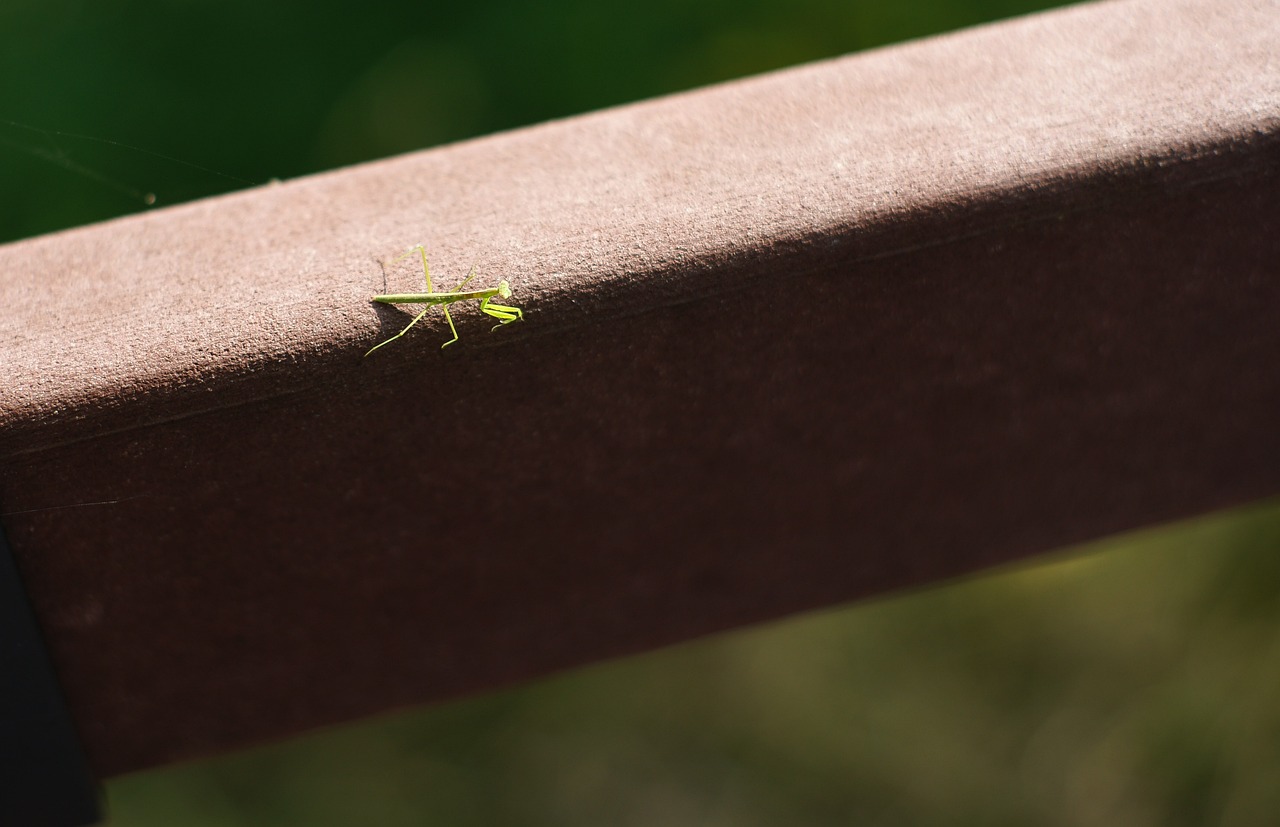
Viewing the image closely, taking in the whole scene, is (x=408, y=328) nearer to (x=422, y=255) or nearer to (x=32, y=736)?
(x=422, y=255)

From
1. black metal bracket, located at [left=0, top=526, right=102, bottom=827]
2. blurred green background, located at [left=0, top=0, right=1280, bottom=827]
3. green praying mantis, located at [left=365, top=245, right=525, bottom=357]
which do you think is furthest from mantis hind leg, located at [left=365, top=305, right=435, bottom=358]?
blurred green background, located at [left=0, top=0, right=1280, bottom=827]

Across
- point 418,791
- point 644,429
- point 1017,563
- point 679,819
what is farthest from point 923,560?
point 418,791

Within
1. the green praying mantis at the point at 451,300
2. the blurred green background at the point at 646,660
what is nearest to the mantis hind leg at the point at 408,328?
the green praying mantis at the point at 451,300

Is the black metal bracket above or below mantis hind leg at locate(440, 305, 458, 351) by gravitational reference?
below

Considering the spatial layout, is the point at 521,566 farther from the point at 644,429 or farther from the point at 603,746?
the point at 603,746

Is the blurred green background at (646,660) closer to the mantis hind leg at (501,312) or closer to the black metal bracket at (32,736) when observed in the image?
the black metal bracket at (32,736)

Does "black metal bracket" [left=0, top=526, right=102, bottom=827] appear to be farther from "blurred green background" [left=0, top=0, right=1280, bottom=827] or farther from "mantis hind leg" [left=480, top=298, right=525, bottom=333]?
"blurred green background" [left=0, top=0, right=1280, bottom=827]
